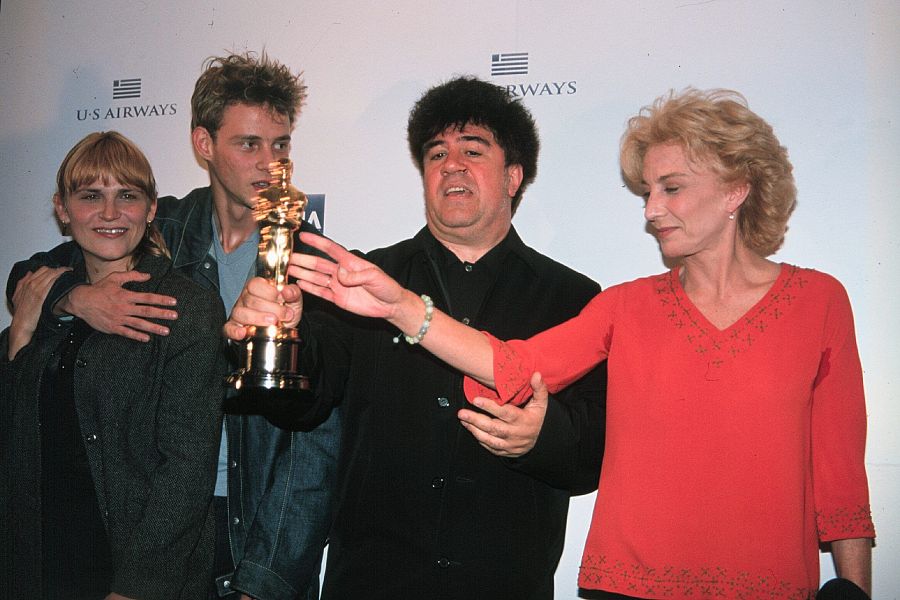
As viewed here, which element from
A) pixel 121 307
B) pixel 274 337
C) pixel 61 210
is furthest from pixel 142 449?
pixel 61 210

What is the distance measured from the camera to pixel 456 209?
2.76 metres

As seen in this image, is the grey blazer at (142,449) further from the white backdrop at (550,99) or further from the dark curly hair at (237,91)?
the white backdrop at (550,99)

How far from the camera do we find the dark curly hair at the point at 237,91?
10.5 feet

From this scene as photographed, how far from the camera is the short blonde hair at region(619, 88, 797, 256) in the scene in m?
2.39

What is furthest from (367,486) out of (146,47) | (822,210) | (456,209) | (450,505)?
(146,47)

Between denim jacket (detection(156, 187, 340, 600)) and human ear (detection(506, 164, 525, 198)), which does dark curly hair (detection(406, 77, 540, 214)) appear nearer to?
human ear (detection(506, 164, 525, 198))

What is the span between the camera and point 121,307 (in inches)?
102

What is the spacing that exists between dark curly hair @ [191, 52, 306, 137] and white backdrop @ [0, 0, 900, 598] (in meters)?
0.34

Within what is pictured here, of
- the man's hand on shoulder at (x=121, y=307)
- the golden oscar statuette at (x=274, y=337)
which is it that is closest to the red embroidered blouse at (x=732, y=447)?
the golden oscar statuette at (x=274, y=337)

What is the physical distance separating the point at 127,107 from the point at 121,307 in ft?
5.37

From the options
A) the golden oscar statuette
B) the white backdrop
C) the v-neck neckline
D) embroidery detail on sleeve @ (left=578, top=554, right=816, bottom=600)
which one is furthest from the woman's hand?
the v-neck neckline

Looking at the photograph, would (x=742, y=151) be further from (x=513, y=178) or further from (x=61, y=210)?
(x=61, y=210)

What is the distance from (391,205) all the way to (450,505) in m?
1.34

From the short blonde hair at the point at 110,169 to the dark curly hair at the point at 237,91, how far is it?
15.9 inches
